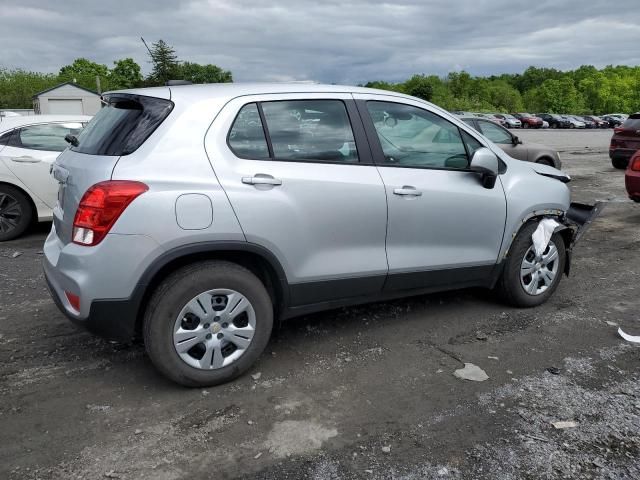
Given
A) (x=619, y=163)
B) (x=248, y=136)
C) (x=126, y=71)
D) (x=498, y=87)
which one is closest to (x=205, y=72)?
(x=126, y=71)

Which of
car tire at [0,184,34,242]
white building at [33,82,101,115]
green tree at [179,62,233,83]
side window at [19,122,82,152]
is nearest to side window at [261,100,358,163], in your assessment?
side window at [19,122,82,152]

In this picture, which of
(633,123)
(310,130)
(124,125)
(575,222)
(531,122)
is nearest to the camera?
(124,125)

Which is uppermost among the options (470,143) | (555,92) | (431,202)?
(555,92)

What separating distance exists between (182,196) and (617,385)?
9.36 ft

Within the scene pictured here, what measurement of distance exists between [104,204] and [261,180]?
0.88 m

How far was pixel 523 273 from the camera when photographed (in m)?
4.64

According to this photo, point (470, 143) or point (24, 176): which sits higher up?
point (470, 143)

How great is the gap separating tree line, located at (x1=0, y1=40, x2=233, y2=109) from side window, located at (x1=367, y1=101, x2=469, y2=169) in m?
2.91

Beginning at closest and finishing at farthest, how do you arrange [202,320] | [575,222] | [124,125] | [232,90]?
[202,320] < [124,125] < [232,90] < [575,222]

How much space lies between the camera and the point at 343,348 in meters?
4.03

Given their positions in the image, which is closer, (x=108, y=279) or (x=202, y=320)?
(x=108, y=279)

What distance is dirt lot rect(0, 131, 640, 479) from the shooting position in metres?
2.74

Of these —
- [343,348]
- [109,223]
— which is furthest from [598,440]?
[109,223]

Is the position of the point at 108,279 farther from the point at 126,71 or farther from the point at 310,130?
the point at 126,71
